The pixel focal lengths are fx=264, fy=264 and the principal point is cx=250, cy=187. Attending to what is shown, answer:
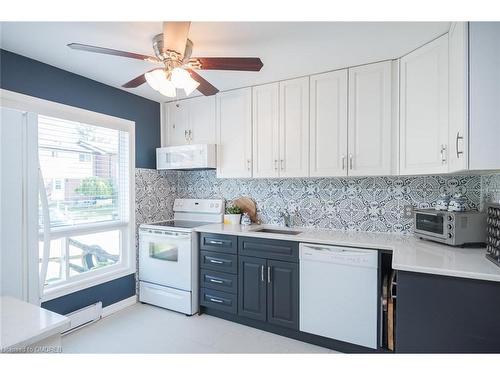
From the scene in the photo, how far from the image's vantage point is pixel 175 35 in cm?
148

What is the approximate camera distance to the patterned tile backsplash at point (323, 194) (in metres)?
2.35

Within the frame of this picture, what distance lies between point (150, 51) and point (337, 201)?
215 cm

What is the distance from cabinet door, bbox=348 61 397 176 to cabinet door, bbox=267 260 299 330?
1.04 metres

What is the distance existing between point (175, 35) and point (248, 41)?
59 cm

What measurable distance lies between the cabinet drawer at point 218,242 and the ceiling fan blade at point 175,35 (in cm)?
171

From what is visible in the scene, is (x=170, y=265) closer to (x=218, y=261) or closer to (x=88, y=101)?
(x=218, y=261)

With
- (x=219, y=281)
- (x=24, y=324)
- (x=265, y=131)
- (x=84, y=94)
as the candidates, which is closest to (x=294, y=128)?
(x=265, y=131)

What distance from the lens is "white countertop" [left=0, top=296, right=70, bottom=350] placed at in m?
0.91

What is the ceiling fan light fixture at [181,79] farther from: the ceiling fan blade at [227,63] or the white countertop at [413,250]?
the white countertop at [413,250]

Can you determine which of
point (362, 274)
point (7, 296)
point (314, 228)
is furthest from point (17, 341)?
point (314, 228)

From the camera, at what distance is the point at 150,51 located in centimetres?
201

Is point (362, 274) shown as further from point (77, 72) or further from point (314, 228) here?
point (77, 72)

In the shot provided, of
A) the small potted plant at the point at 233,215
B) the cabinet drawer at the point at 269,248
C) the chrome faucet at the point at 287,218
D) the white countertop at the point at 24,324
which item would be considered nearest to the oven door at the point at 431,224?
the cabinet drawer at the point at 269,248
